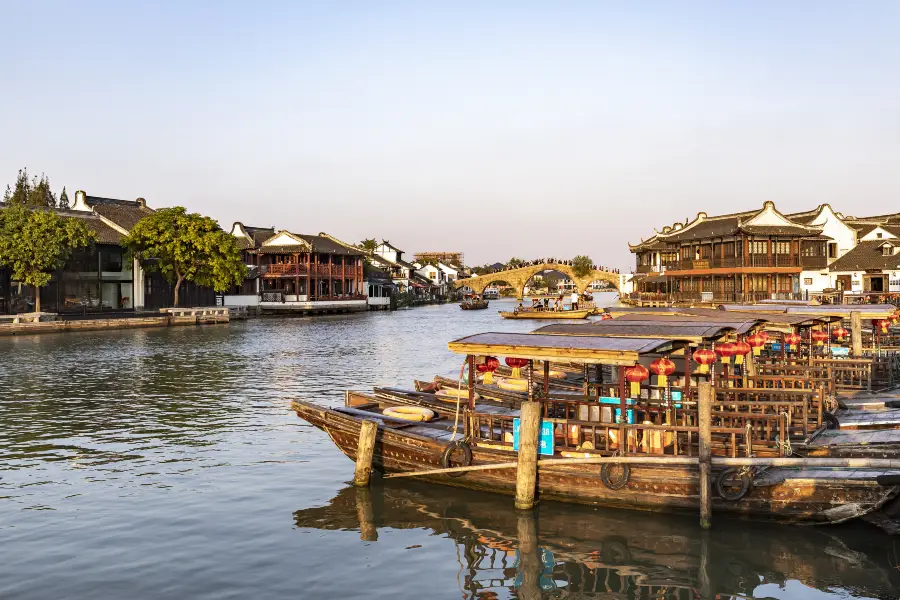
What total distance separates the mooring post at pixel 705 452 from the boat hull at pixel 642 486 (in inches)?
18.4

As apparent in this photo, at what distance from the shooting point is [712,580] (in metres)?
11.1

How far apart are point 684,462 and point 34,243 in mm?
53851

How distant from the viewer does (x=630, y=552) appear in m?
12.1

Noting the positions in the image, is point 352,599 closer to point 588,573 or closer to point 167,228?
point 588,573

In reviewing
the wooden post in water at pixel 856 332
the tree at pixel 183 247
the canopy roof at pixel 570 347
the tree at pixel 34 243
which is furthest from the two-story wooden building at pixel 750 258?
Answer: the tree at pixel 34 243

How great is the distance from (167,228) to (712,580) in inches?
2335

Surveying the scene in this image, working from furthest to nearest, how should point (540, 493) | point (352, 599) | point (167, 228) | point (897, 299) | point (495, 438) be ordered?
point (167, 228) < point (897, 299) < point (495, 438) < point (540, 493) < point (352, 599)

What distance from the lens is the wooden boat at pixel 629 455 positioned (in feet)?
40.1

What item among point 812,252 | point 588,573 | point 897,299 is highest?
point 812,252

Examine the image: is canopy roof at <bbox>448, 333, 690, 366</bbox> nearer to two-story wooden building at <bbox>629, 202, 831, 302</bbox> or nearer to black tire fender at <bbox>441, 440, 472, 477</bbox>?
black tire fender at <bbox>441, 440, 472, 477</bbox>

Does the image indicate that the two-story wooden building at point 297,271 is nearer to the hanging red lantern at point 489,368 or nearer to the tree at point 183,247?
the tree at point 183,247

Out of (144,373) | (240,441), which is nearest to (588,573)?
(240,441)

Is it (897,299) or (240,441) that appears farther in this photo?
(897,299)

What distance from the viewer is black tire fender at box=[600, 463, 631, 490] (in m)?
13.3
